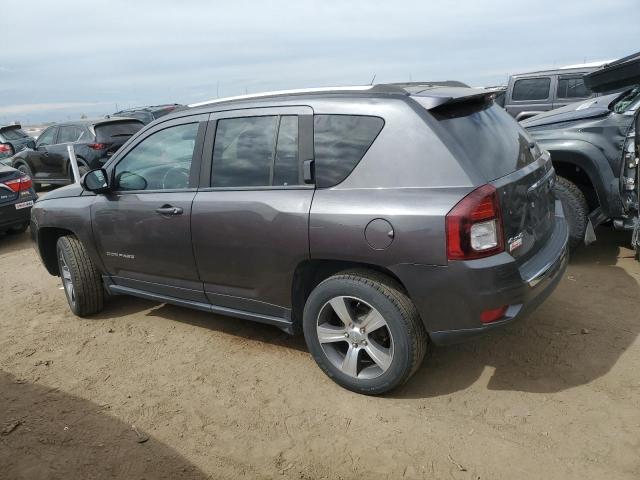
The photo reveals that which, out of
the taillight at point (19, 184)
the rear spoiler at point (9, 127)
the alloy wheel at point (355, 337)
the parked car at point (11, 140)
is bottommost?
the alloy wheel at point (355, 337)

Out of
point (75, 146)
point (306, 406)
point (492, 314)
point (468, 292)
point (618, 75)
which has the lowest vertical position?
point (306, 406)

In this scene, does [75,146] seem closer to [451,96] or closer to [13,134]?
[13,134]

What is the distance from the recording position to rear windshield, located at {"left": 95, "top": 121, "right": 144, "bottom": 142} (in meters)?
10.6

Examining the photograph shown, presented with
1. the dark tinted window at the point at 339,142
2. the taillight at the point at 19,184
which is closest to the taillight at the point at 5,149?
the taillight at the point at 19,184

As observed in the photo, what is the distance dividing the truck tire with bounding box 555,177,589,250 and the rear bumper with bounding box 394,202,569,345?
7.72 feet

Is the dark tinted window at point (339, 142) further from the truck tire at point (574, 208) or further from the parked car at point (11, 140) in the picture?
the parked car at point (11, 140)

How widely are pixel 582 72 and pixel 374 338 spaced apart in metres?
9.65

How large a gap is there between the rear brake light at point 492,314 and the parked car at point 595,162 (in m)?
2.48

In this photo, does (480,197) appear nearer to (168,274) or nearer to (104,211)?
(168,274)

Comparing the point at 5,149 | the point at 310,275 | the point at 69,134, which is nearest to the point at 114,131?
the point at 69,134

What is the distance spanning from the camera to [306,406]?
9.99 ft

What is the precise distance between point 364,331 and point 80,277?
268 cm

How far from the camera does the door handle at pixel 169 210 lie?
3520 millimetres

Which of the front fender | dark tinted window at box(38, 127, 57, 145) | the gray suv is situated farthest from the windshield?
dark tinted window at box(38, 127, 57, 145)
